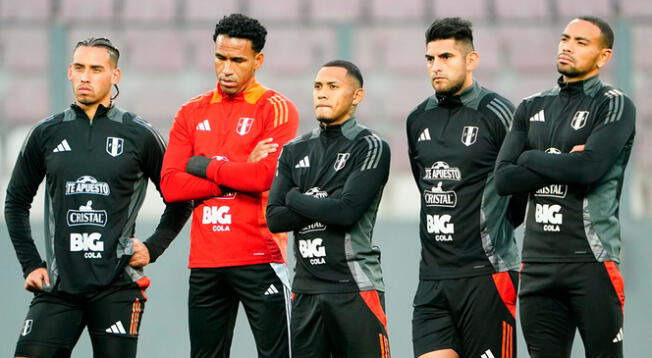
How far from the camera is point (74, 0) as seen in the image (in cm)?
988

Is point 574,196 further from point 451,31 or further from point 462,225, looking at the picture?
point 451,31

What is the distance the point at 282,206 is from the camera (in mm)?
4715

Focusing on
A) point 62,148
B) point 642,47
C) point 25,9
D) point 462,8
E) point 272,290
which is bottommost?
point 272,290

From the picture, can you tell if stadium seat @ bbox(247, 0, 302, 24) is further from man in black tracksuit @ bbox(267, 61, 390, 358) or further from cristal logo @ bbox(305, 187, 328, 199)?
cristal logo @ bbox(305, 187, 328, 199)

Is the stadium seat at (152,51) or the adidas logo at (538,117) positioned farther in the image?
the stadium seat at (152,51)

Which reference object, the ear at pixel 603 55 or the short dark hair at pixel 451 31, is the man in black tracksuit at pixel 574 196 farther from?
the short dark hair at pixel 451 31

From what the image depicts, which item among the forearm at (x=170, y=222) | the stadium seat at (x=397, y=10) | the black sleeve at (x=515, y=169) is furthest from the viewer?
the stadium seat at (x=397, y=10)

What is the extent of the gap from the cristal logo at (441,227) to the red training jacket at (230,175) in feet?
2.52

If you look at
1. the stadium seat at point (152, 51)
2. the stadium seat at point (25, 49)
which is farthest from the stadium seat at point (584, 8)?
the stadium seat at point (25, 49)

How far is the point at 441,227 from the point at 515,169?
A: 0.46 meters

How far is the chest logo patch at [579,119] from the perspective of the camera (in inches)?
175

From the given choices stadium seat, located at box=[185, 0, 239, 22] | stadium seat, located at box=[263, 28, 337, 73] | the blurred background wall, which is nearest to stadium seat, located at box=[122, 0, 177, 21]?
the blurred background wall

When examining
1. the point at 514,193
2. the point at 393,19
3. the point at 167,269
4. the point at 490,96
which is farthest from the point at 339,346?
the point at 393,19

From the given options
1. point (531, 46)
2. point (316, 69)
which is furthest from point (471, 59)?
point (531, 46)
